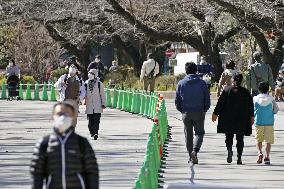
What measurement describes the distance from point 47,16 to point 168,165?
109ft

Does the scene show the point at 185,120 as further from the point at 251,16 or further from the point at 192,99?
the point at 251,16

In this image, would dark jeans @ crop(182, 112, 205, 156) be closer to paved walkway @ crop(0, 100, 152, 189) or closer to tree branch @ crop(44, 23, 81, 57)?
paved walkway @ crop(0, 100, 152, 189)

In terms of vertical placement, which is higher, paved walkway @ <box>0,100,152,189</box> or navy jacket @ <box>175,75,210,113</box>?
navy jacket @ <box>175,75,210,113</box>

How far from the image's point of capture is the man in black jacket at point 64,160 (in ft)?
29.2

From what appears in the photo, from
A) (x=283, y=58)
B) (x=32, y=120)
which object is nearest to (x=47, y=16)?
(x=283, y=58)

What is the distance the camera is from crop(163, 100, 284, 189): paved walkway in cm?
1588

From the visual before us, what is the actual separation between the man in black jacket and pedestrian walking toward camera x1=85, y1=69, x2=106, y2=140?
15.2 meters

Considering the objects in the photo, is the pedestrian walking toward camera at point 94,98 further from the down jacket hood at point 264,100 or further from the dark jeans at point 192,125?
the down jacket hood at point 264,100

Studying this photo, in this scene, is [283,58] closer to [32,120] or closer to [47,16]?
[47,16]

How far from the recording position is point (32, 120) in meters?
32.7

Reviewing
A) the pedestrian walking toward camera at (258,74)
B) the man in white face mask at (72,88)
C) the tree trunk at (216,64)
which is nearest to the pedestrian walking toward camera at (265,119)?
the man in white face mask at (72,88)

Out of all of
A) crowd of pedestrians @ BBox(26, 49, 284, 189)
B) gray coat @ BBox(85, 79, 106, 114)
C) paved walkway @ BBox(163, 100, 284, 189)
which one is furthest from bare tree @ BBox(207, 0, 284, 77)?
gray coat @ BBox(85, 79, 106, 114)

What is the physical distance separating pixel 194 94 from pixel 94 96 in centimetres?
639

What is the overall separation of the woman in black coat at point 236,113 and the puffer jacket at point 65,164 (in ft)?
31.5
